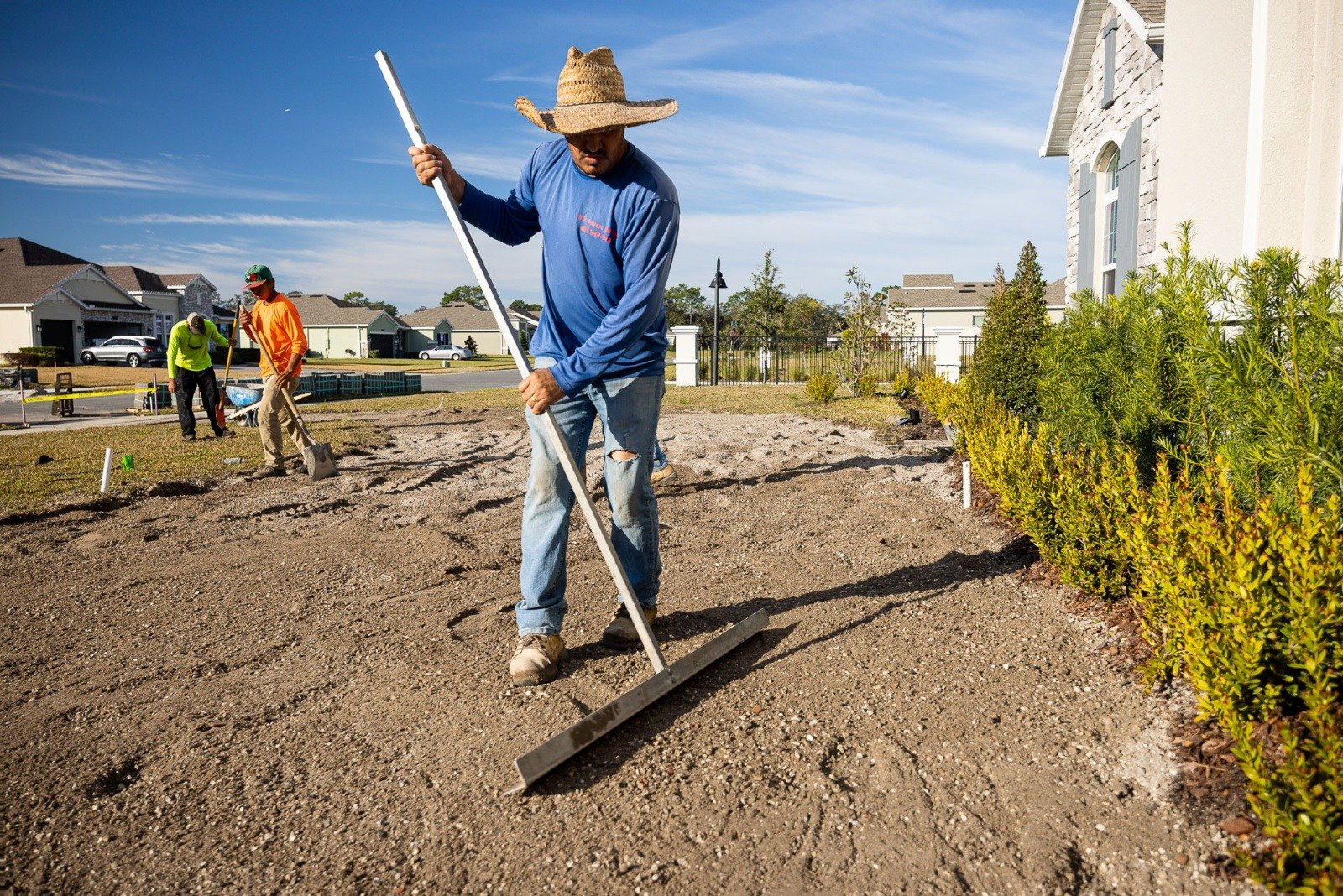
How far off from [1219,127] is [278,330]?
8.57 meters

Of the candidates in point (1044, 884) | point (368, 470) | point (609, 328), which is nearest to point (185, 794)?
point (609, 328)

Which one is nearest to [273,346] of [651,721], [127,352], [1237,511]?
[651,721]

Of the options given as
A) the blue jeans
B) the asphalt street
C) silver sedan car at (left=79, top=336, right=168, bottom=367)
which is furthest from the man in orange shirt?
silver sedan car at (left=79, top=336, right=168, bottom=367)

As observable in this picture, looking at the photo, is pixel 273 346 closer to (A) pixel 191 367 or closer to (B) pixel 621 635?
(A) pixel 191 367

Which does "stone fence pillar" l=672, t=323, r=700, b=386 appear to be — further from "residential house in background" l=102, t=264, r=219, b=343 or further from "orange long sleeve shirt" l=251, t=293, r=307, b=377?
"residential house in background" l=102, t=264, r=219, b=343

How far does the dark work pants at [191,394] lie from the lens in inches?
464

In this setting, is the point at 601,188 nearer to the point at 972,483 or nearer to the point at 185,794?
the point at 185,794

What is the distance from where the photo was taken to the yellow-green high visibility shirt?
11.6m

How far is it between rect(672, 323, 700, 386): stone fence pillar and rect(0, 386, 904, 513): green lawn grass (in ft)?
10.0

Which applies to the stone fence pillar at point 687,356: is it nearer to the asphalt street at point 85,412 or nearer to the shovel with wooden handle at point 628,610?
the asphalt street at point 85,412

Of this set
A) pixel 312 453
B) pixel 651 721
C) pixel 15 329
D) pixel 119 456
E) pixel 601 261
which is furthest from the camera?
pixel 15 329

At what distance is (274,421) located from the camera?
8742 mm

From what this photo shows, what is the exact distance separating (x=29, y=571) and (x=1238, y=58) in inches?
364

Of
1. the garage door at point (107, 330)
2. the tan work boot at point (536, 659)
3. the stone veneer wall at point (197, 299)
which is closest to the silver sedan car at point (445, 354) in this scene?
the stone veneer wall at point (197, 299)
